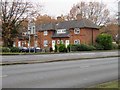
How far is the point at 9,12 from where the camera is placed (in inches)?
2101

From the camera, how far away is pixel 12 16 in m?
54.2

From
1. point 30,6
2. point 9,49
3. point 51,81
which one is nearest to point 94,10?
point 30,6

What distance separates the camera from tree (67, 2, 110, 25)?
9056 centimetres

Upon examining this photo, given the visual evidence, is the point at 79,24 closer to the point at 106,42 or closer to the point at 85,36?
the point at 85,36

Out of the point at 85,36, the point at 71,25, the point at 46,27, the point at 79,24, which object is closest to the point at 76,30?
the point at 79,24

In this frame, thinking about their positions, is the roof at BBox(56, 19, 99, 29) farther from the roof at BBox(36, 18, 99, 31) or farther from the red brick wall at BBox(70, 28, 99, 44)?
the red brick wall at BBox(70, 28, 99, 44)

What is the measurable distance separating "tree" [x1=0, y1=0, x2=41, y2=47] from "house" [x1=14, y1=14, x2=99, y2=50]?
36.3 feet

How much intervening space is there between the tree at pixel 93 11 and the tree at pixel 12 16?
123 feet

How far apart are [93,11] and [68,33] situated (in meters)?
24.7

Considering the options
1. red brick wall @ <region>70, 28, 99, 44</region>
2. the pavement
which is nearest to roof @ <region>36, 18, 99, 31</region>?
red brick wall @ <region>70, 28, 99, 44</region>

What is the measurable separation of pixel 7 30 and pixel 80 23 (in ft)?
67.2

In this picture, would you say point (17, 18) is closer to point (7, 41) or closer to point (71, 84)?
point (7, 41)

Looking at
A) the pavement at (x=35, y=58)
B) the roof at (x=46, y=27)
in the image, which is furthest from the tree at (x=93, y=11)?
the pavement at (x=35, y=58)

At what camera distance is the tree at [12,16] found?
172 ft
